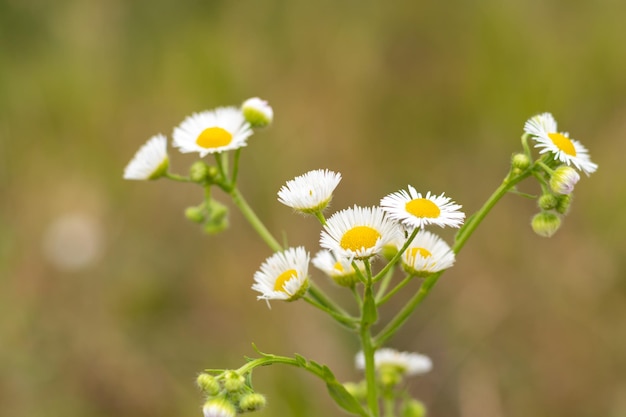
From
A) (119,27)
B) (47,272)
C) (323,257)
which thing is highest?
(119,27)

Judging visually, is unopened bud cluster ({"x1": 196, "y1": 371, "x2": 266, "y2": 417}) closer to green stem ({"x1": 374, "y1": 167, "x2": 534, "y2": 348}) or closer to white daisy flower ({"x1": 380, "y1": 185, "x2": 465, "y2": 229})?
green stem ({"x1": 374, "y1": 167, "x2": 534, "y2": 348})

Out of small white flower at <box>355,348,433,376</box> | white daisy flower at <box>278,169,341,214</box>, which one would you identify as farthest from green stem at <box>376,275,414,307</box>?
small white flower at <box>355,348,433,376</box>

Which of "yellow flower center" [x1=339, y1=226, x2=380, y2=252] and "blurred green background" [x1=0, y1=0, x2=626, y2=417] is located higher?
"blurred green background" [x1=0, y1=0, x2=626, y2=417]

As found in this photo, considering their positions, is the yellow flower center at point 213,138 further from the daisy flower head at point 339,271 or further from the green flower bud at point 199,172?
the daisy flower head at point 339,271

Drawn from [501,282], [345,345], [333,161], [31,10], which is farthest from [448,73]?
[31,10]

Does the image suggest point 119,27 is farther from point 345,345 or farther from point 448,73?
point 345,345

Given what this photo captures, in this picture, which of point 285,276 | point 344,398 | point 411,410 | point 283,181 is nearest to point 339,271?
point 285,276
